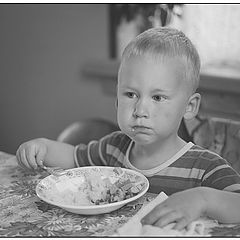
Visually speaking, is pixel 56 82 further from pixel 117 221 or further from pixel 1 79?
pixel 117 221

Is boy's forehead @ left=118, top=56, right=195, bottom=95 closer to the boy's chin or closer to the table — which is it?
the boy's chin

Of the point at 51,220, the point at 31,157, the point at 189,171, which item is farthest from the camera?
the point at 31,157

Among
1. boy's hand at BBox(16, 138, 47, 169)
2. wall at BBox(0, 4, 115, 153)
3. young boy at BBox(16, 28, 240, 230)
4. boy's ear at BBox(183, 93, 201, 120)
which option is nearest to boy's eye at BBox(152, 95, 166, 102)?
young boy at BBox(16, 28, 240, 230)

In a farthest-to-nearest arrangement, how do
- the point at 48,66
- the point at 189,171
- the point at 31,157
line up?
1. the point at 48,66
2. the point at 31,157
3. the point at 189,171

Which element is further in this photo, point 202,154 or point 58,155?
point 58,155

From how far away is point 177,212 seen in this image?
75 centimetres

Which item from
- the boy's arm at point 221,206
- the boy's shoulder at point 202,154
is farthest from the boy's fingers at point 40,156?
the boy's arm at point 221,206

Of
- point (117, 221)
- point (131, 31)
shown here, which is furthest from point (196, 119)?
point (131, 31)

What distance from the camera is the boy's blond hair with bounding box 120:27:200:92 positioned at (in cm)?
98

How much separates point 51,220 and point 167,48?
441 mm

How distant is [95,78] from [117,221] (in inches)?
79.9

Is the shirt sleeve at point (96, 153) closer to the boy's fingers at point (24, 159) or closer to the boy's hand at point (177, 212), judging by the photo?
the boy's fingers at point (24, 159)

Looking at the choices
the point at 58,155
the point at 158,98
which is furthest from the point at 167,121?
the point at 58,155

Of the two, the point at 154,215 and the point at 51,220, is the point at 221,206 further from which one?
the point at 51,220
